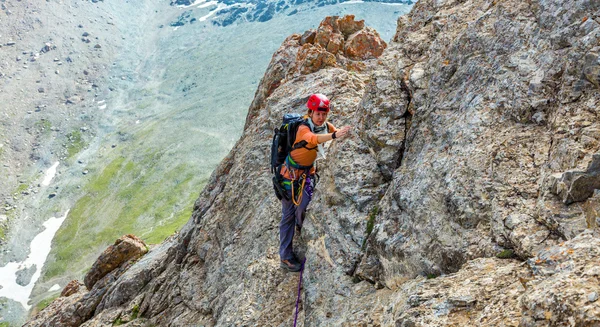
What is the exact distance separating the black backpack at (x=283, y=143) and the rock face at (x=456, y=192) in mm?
1560

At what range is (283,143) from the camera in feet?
54.2

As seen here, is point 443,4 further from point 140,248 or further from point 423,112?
point 140,248

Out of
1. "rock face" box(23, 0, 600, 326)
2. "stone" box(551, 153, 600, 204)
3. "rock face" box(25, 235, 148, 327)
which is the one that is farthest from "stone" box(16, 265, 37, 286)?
"stone" box(551, 153, 600, 204)

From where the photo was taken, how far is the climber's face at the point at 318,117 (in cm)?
1498

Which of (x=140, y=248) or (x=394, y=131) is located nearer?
(x=394, y=131)

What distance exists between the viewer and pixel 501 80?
11531mm

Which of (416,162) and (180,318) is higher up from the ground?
(416,162)

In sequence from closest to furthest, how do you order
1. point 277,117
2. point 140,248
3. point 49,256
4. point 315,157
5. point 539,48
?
point 539,48 → point 315,157 → point 277,117 → point 140,248 → point 49,256

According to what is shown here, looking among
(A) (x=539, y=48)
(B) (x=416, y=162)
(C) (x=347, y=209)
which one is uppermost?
(A) (x=539, y=48)

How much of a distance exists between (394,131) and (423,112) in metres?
1.32

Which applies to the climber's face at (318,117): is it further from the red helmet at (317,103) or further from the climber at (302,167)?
the red helmet at (317,103)

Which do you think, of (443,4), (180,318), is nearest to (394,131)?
(443,4)

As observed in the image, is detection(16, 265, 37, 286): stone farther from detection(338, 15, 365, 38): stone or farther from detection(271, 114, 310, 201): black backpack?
detection(271, 114, 310, 201): black backpack

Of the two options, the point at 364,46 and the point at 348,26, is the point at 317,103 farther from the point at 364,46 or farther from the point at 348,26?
the point at 348,26
